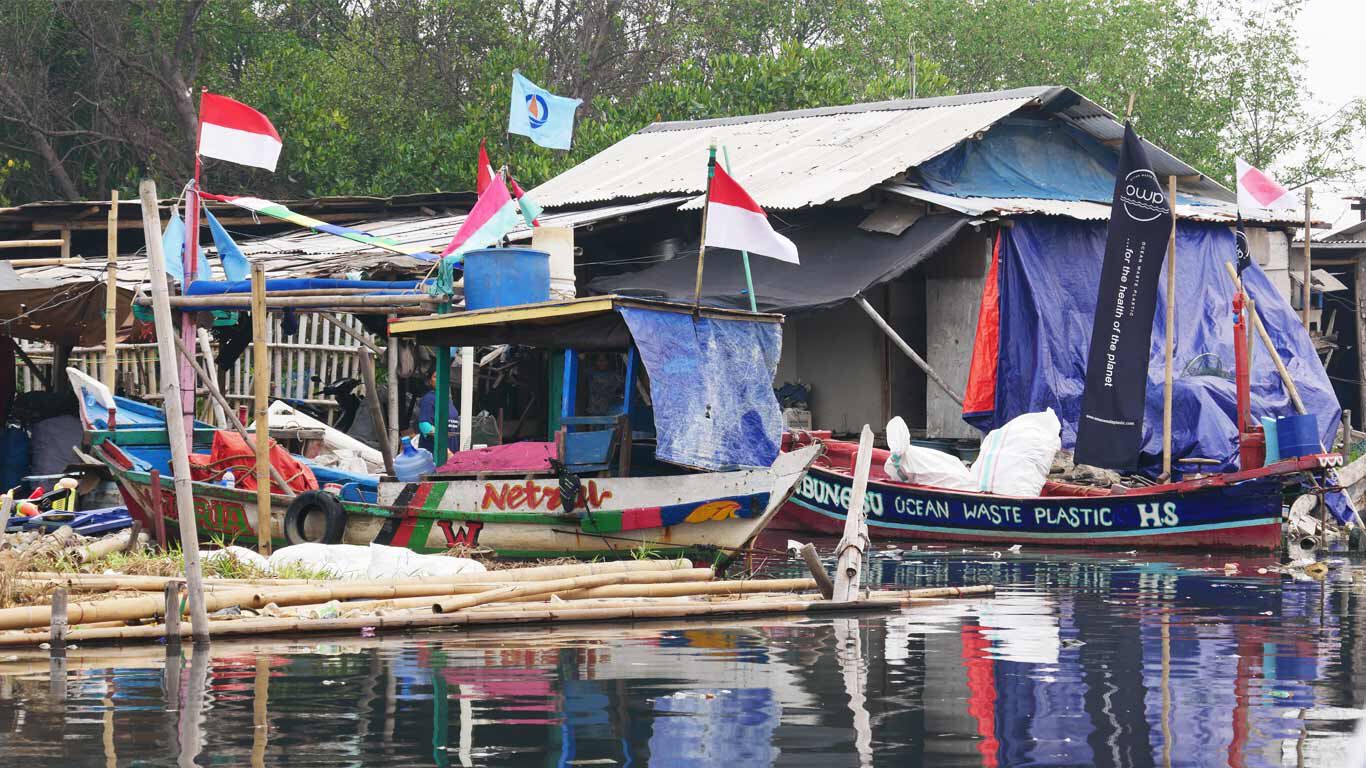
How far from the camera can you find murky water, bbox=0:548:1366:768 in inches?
267

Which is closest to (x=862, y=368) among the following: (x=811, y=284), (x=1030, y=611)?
(x=811, y=284)

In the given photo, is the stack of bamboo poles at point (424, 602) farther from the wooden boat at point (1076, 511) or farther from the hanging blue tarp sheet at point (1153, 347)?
the hanging blue tarp sheet at point (1153, 347)

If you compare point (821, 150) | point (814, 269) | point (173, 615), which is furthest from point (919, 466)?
point (173, 615)

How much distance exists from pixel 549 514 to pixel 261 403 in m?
2.24

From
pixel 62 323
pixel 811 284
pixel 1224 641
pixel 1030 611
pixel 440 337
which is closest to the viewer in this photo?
pixel 1224 641

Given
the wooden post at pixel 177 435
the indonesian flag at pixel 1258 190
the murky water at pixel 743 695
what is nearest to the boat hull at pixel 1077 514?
the indonesian flag at pixel 1258 190

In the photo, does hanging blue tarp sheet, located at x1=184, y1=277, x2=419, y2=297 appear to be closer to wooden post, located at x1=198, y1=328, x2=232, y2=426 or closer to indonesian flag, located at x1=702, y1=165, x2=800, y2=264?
wooden post, located at x1=198, y1=328, x2=232, y2=426

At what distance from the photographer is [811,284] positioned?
18.9 m

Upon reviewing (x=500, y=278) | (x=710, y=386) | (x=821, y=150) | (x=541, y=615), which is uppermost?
(x=821, y=150)

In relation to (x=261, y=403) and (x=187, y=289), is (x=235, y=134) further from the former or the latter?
(x=261, y=403)

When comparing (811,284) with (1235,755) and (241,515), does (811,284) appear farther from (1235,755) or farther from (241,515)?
(1235,755)

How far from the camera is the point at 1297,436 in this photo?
15.5 m

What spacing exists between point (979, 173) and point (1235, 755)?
553 inches

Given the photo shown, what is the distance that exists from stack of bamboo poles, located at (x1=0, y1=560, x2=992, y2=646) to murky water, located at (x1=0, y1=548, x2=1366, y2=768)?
148 millimetres
